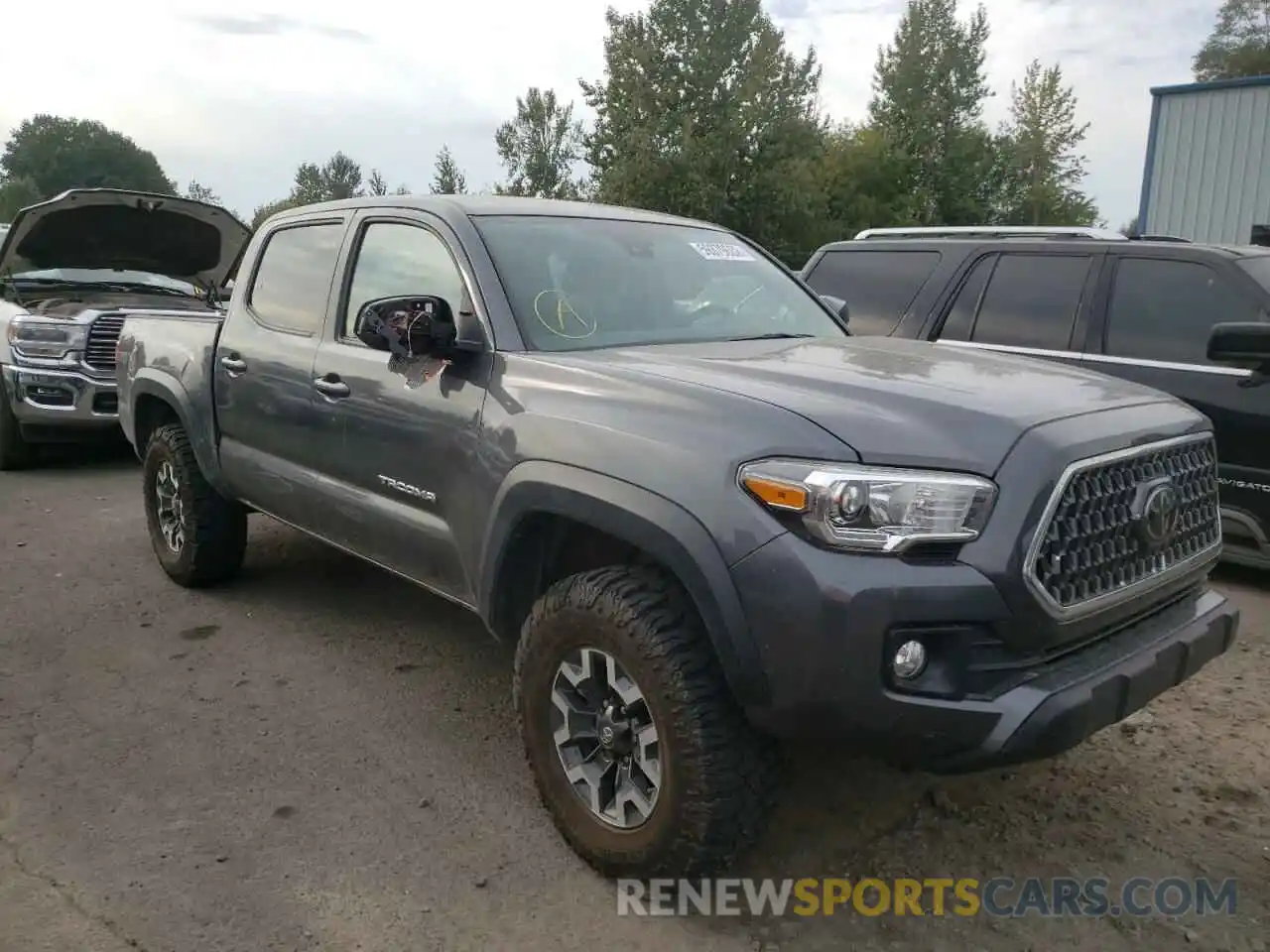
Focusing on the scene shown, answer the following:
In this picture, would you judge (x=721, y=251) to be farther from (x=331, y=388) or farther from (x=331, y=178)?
(x=331, y=178)

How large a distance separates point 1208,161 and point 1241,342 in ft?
35.5

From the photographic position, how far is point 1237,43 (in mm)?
51188

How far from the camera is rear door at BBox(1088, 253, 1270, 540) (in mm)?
4973

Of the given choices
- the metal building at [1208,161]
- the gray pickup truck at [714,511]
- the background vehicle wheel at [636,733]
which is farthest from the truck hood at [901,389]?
the metal building at [1208,161]

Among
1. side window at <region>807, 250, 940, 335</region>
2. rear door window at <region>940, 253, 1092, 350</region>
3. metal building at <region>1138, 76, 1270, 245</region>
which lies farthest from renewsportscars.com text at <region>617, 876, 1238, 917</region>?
metal building at <region>1138, 76, 1270, 245</region>

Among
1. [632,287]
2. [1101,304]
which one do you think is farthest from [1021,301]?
[632,287]

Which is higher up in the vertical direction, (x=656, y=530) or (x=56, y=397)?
(x=656, y=530)

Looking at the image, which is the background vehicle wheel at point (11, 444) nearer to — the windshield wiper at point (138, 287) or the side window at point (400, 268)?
the windshield wiper at point (138, 287)

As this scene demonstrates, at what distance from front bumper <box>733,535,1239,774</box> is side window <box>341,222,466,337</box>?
1.69 meters

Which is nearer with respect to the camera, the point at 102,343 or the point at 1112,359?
the point at 1112,359

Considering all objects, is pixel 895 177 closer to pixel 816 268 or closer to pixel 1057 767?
pixel 816 268

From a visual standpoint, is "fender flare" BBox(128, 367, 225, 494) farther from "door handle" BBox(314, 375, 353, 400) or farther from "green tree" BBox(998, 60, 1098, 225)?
"green tree" BBox(998, 60, 1098, 225)

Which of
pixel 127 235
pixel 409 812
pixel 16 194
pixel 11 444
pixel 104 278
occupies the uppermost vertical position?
pixel 16 194

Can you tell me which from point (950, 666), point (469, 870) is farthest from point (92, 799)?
point (950, 666)
